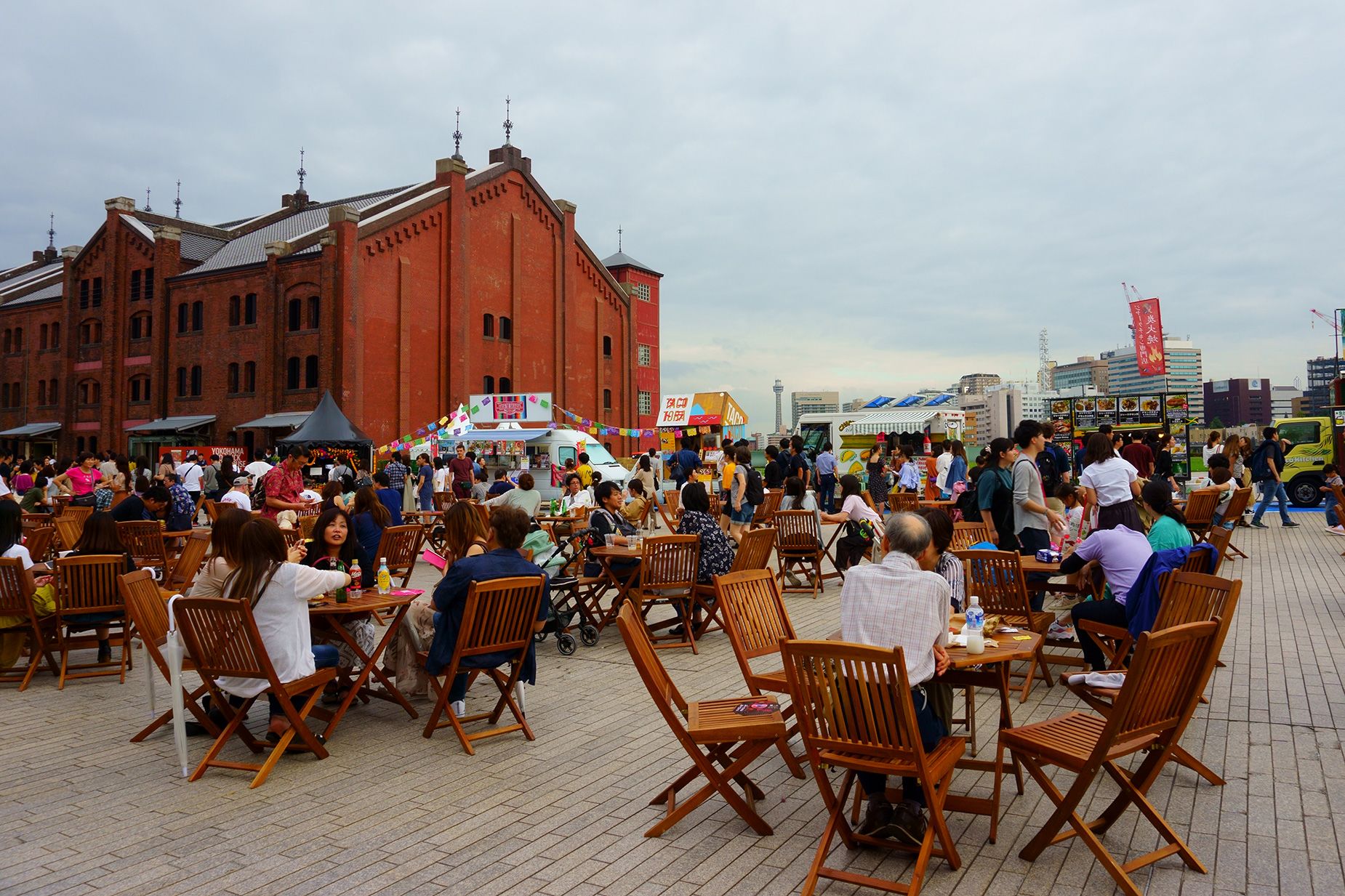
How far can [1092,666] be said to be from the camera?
593 centimetres

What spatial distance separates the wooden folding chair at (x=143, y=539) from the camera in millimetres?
9547

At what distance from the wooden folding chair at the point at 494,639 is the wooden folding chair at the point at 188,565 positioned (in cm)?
383

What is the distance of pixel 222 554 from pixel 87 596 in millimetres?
2583

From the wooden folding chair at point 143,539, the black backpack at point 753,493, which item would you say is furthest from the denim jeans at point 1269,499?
the wooden folding chair at point 143,539

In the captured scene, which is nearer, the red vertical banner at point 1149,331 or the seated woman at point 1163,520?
the seated woman at point 1163,520

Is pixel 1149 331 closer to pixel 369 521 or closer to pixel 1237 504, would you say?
pixel 1237 504

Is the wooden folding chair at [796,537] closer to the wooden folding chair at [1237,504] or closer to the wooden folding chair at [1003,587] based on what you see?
the wooden folding chair at [1003,587]

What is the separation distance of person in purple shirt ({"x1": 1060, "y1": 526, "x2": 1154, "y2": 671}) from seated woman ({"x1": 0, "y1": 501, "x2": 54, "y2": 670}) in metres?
7.54

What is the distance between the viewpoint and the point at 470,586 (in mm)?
5152

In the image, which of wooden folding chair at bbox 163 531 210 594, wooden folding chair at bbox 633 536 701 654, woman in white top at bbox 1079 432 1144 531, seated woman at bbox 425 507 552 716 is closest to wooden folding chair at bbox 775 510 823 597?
wooden folding chair at bbox 633 536 701 654

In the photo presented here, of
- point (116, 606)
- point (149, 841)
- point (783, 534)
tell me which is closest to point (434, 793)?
point (149, 841)

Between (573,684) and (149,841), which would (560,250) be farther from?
(149,841)

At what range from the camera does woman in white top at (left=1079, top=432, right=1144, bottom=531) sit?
24.1ft

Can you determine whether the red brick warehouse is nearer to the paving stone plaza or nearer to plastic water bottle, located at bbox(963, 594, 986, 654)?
the paving stone plaza
